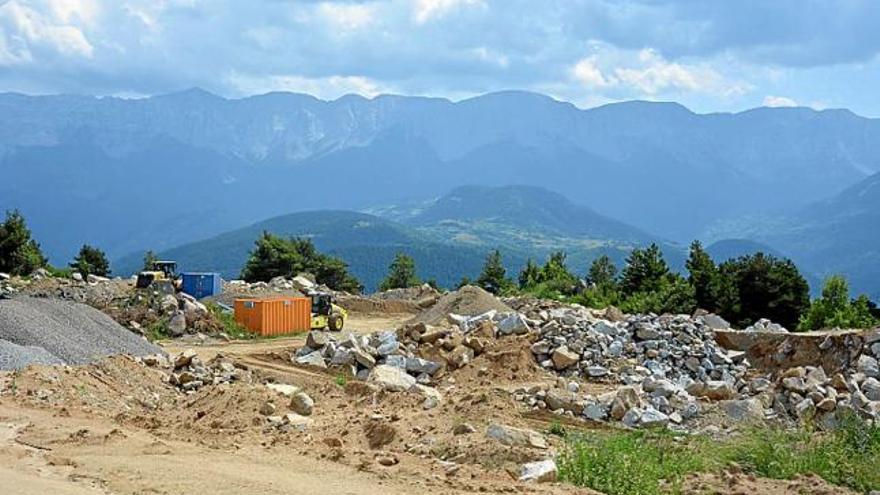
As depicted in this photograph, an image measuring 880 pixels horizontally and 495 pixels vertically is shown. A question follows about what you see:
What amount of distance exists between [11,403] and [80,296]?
61.8 feet

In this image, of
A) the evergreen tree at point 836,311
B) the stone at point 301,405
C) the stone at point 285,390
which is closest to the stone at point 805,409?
the stone at point 301,405

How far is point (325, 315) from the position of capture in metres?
30.5

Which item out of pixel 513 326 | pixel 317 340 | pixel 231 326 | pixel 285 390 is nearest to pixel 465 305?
pixel 231 326

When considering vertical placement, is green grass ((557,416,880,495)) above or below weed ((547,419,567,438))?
above

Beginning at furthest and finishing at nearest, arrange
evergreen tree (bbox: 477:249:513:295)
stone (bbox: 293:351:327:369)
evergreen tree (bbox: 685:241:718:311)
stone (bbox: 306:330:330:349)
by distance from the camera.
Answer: evergreen tree (bbox: 477:249:513:295) < evergreen tree (bbox: 685:241:718:311) < stone (bbox: 306:330:330:349) < stone (bbox: 293:351:327:369)

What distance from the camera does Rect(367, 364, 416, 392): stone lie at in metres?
17.1

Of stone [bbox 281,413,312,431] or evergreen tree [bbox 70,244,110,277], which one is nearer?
stone [bbox 281,413,312,431]

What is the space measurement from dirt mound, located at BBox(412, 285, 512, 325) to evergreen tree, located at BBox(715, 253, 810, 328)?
9154 millimetres

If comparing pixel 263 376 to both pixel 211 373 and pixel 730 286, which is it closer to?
pixel 211 373

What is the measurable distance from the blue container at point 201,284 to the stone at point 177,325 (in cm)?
828

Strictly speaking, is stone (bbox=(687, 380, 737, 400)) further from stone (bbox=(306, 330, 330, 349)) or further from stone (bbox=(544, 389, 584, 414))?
stone (bbox=(306, 330, 330, 349))

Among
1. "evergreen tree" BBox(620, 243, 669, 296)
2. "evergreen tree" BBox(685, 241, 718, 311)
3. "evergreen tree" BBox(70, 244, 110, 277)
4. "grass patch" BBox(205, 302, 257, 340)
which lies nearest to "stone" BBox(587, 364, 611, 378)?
"grass patch" BBox(205, 302, 257, 340)

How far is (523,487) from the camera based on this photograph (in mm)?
9797

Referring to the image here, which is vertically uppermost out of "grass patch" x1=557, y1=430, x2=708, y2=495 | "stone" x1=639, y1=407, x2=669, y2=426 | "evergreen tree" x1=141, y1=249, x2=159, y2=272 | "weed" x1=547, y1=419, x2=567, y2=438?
"evergreen tree" x1=141, y1=249, x2=159, y2=272
